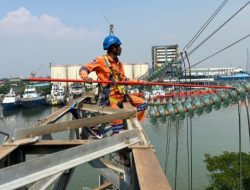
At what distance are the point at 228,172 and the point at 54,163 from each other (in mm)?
11447

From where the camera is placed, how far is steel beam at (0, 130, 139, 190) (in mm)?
1579

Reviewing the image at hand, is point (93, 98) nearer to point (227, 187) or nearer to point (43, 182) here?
point (43, 182)

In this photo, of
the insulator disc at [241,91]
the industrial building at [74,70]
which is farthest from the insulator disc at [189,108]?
the industrial building at [74,70]

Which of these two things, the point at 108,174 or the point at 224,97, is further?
the point at 224,97

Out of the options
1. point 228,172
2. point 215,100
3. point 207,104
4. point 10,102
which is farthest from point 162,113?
point 10,102

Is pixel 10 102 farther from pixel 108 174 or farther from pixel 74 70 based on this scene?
pixel 108 174

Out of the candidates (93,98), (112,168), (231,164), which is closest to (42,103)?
(231,164)

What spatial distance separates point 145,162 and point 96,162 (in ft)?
3.69

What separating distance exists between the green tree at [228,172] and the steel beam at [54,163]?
409 inches

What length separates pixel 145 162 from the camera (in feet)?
6.01

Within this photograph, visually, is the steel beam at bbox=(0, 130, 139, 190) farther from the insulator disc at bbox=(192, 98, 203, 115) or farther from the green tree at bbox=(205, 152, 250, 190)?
the green tree at bbox=(205, 152, 250, 190)

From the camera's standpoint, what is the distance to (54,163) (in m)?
1.77

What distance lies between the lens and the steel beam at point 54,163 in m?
1.58

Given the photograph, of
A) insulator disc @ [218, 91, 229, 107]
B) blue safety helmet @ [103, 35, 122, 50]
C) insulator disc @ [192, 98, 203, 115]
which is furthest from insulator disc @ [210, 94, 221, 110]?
blue safety helmet @ [103, 35, 122, 50]
